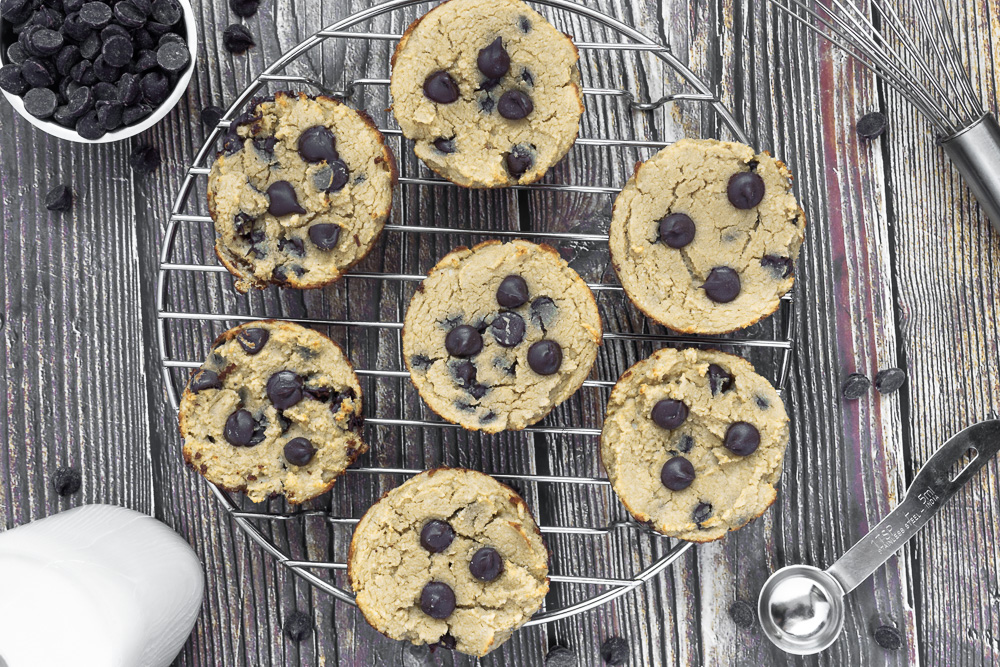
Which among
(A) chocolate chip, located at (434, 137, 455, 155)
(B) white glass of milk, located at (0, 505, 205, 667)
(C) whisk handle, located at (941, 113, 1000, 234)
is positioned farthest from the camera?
(C) whisk handle, located at (941, 113, 1000, 234)

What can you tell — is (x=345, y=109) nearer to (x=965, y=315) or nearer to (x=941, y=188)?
(x=941, y=188)

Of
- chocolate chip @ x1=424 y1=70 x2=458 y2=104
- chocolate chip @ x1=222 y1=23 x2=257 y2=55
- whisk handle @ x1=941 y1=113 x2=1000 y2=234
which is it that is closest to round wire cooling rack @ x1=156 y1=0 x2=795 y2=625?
chocolate chip @ x1=222 y1=23 x2=257 y2=55

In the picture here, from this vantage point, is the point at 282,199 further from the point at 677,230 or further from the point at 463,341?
the point at 677,230

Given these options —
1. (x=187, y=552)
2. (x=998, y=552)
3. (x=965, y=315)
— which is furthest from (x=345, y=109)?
(x=998, y=552)

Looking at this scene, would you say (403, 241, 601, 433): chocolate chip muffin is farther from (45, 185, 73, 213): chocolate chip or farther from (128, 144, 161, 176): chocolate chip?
(45, 185, 73, 213): chocolate chip

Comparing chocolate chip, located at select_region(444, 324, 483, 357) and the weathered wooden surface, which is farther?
the weathered wooden surface

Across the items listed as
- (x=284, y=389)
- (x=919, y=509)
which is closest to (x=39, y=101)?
(x=284, y=389)

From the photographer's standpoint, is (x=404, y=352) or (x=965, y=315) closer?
(x=404, y=352)
